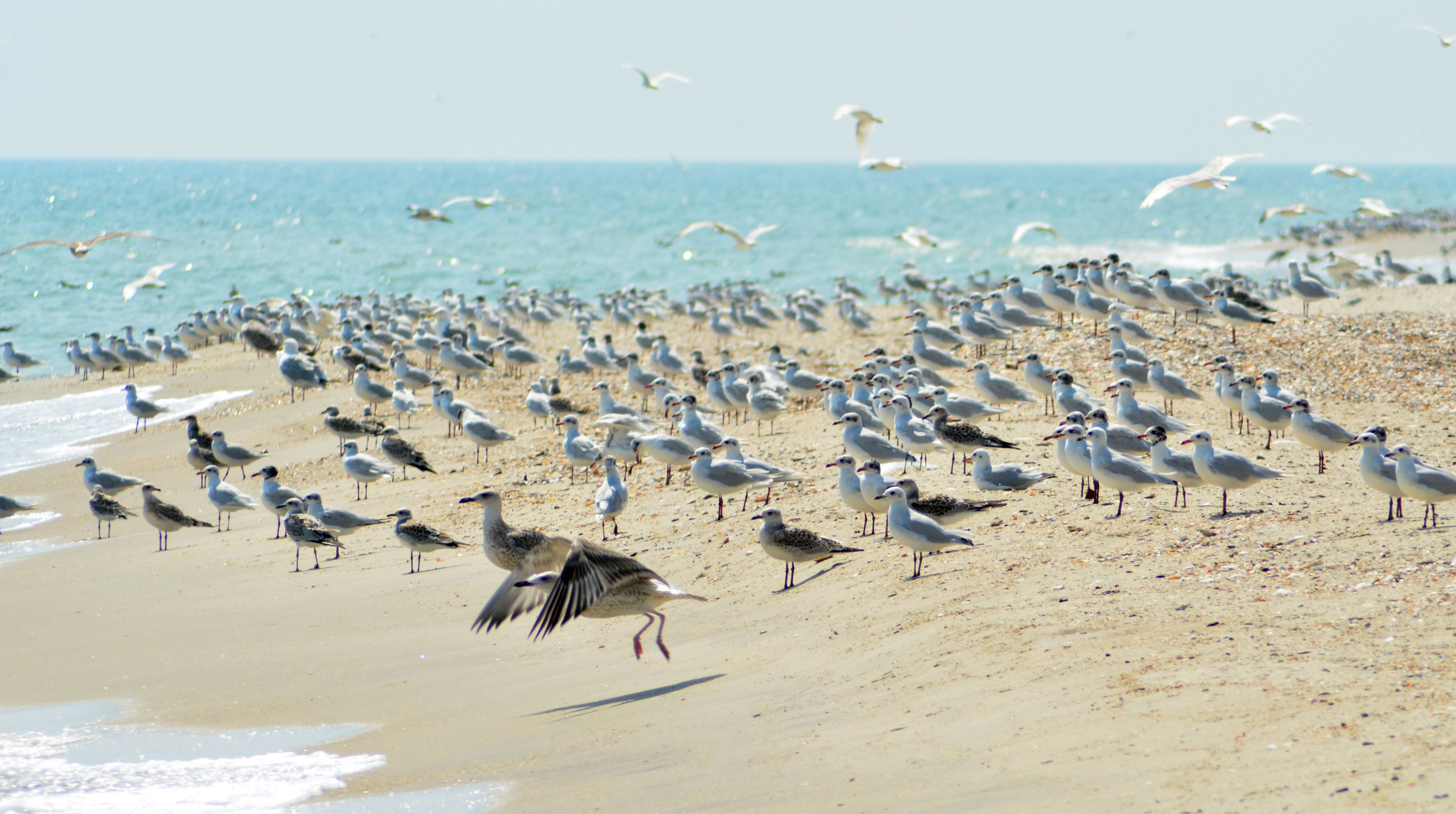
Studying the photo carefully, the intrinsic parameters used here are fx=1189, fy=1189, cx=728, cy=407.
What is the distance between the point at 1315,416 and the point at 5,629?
11.6 m

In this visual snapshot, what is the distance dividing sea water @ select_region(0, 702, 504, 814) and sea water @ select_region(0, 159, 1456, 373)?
23.8ft

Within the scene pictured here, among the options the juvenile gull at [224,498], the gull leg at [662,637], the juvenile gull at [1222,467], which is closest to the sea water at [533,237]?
the juvenile gull at [224,498]

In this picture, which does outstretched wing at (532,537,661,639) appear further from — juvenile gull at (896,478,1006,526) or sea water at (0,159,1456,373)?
sea water at (0,159,1456,373)

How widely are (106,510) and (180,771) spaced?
779cm

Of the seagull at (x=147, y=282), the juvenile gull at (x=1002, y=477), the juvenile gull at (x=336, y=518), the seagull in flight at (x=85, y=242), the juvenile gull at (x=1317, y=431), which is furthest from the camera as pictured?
the seagull at (x=147, y=282)

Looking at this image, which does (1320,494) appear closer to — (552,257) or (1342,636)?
(1342,636)

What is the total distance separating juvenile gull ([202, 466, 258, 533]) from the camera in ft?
43.2

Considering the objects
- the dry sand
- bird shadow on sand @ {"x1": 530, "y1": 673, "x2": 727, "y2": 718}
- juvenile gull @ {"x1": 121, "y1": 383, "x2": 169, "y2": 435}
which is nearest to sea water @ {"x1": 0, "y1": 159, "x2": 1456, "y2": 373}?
the dry sand

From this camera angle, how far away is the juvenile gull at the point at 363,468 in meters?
13.6

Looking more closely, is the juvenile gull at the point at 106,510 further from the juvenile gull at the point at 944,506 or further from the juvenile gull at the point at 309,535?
the juvenile gull at the point at 944,506

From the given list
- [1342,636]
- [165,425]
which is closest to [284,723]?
[1342,636]

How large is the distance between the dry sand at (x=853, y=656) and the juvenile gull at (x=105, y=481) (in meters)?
0.98

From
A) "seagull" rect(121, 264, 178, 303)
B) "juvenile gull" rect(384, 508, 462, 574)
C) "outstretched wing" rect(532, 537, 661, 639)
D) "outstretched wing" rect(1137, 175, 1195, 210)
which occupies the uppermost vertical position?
"outstretched wing" rect(1137, 175, 1195, 210)

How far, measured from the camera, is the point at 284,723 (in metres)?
6.95
